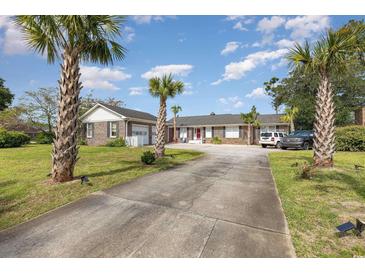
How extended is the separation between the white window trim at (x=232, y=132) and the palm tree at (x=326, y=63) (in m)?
20.2

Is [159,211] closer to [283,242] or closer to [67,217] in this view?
[67,217]

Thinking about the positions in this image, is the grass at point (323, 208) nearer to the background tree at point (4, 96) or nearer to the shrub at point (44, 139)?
the shrub at point (44, 139)

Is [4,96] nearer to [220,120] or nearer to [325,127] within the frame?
[220,120]

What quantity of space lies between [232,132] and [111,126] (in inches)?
673

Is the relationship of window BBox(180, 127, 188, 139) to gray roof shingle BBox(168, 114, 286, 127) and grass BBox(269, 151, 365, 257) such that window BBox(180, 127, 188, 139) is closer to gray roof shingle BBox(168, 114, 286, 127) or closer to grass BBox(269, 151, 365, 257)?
gray roof shingle BBox(168, 114, 286, 127)

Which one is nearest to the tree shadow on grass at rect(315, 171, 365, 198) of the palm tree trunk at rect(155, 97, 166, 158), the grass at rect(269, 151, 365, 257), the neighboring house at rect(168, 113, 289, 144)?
the grass at rect(269, 151, 365, 257)

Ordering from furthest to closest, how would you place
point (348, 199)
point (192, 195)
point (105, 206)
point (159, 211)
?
point (192, 195), point (348, 199), point (105, 206), point (159, 211)

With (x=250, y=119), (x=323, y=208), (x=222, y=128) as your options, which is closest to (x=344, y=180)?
(x=323, y=208)

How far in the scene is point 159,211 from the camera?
13.7ft

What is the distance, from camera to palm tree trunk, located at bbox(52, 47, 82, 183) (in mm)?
5922

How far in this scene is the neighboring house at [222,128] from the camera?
28102 millimetres

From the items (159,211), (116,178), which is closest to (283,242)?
(159,211)
